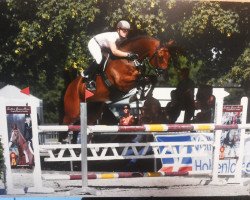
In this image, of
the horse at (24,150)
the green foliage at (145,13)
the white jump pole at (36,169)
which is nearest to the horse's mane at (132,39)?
the green foliage at (145,13)

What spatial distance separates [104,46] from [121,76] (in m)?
0.29

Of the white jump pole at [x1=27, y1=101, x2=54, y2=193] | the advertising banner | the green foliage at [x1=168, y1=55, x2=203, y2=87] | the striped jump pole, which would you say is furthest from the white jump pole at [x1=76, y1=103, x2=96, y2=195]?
the green foliage at [x1=168, y1=55, x2=203, y2=87]

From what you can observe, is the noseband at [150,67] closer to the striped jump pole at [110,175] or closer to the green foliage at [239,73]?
the green foliage at [239,73]

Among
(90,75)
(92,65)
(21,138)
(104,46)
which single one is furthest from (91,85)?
(21,138)

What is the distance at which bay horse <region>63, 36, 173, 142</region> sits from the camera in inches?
141

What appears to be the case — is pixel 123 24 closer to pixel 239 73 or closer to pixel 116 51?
pixel 116 51

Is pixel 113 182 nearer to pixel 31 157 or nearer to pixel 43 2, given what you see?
pixel 31 157

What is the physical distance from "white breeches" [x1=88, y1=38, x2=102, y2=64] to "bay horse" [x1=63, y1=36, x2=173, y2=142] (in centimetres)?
16

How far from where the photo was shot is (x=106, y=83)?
147 inches

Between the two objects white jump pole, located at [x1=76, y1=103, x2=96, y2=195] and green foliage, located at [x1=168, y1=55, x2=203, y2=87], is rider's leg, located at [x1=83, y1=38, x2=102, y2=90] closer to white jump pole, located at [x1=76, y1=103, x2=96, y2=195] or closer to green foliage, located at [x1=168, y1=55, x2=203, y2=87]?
white jump pole, located at [x1=76, y1=103, x2=96, y2=195]

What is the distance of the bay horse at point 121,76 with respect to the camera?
357 centimetres

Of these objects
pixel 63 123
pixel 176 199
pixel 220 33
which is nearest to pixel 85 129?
pixel 63 123

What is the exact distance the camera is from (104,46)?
348cm

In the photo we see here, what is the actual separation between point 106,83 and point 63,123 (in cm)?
42
